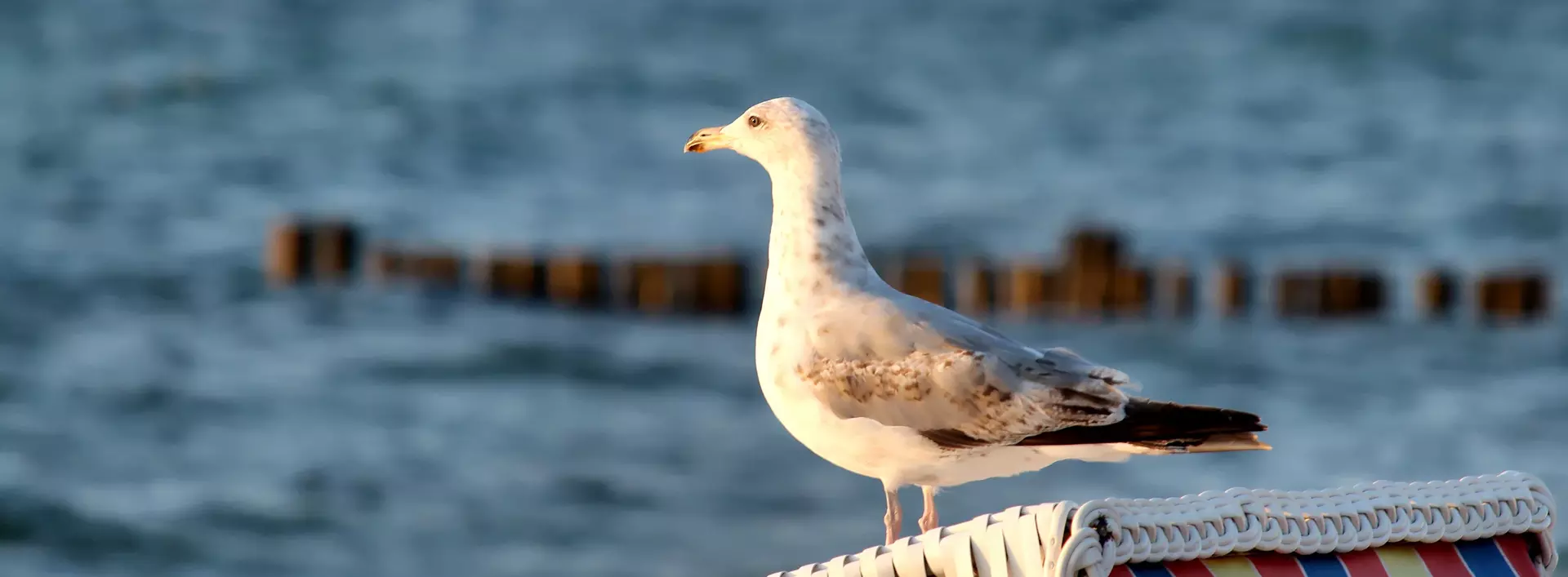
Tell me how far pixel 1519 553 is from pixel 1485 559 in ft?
0.26

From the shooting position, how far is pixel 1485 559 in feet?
9.92

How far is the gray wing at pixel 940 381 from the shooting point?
3436 mm

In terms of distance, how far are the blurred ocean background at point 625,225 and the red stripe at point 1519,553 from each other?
6.78 meters

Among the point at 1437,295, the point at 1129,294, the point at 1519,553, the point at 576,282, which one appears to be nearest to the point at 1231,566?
the point at 1519,553

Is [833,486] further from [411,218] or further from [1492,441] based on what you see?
[411,218]

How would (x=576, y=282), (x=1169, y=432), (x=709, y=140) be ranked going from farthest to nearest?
(x=576, y=282) → (x=709, y=140) → (x=1169, y=432)

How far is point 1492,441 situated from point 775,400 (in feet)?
30.9

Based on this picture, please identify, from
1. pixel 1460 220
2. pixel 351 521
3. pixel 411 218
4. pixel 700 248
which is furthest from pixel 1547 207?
pixel 351 521

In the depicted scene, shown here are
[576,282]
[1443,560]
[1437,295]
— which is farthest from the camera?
[576,282]

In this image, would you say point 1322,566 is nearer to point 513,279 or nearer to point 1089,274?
point 1089,274

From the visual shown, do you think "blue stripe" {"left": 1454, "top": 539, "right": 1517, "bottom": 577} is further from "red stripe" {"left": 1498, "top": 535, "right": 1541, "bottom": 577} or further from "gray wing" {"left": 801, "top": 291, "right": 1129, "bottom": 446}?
"gray wing" {"left": 801, "top": 291, "right": 1129, "bottom": 446}

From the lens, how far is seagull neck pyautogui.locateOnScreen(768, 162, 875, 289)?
142 inches

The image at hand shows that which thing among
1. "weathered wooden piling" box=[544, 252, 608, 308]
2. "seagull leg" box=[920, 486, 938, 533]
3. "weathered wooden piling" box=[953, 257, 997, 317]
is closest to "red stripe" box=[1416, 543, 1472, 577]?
"seagull leg" box=[920, 486, 938, 533]

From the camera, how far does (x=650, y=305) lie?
16.1m
